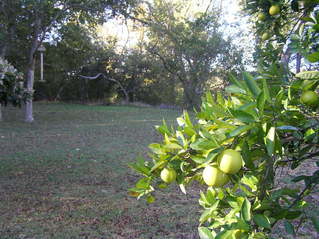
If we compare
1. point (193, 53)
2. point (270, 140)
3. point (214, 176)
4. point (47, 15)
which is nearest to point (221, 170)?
point (214, 176)

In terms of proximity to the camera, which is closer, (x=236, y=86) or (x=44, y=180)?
(x=236, y=86)

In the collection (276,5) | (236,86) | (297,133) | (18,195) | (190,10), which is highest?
(190,10)

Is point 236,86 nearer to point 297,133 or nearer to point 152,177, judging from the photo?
point 297,133

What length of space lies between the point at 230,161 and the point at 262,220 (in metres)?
0.19

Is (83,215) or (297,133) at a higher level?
(297,133)

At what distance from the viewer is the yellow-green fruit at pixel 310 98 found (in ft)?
2.60

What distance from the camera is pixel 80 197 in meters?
3.89

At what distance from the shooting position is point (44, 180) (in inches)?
179

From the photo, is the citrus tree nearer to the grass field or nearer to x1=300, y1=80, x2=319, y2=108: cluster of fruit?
x1=300, y1=80, x2=319, y2=108: cluster of fruit

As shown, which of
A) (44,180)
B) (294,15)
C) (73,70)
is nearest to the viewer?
(294,15)

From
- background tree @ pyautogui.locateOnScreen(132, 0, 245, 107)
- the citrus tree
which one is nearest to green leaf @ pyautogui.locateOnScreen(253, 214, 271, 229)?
the citrus tree

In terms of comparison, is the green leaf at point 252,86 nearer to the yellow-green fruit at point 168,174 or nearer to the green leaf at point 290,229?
the yellow-green fruit at point 168,174

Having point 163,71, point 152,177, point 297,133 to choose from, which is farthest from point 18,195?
point 163,71

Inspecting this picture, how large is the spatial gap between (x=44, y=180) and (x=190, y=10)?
13134 millimetres
